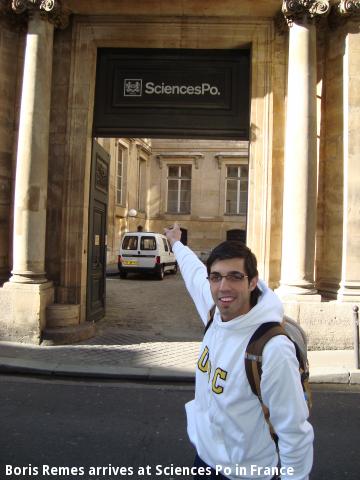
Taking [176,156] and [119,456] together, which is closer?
[119,456]

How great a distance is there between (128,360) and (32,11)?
251 inches

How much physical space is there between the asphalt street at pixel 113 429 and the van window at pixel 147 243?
49.1ft

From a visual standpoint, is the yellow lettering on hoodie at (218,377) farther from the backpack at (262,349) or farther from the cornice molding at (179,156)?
the cornice molding at (179,156)

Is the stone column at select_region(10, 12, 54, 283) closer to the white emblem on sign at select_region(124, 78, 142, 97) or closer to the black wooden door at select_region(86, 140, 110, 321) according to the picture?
the black wooden door at select_region(86, 140, 110, 321)

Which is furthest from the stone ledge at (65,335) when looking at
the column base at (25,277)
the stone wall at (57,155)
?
the stone wall at (57,155)

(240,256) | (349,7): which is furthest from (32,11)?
(240,256)

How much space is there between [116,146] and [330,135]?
65.9 feet

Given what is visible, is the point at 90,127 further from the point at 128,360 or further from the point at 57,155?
the point at 128,360

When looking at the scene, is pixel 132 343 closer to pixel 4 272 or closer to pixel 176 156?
pixel 4 272

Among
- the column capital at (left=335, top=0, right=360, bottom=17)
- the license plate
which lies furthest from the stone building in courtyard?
the license plate

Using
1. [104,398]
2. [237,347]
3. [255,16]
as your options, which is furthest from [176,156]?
[237,347]

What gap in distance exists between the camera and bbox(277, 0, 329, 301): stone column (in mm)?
8391

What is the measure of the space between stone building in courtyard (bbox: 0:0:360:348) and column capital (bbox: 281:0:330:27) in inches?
0.8

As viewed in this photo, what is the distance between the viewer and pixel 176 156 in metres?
35.5
